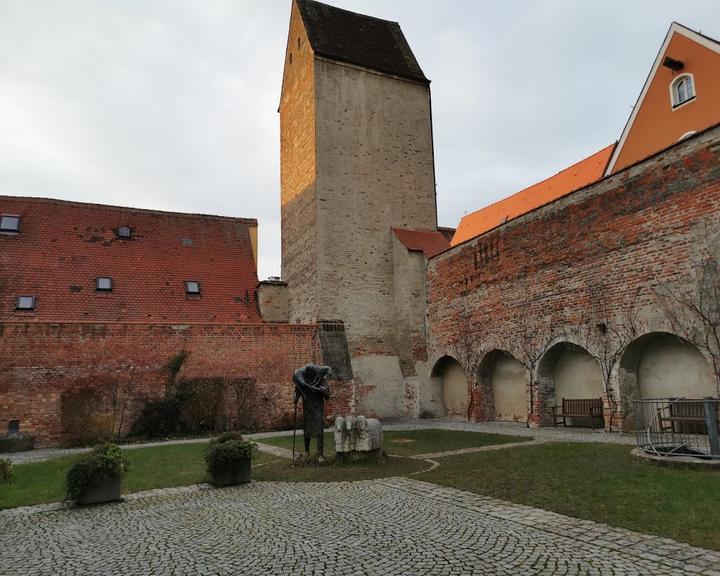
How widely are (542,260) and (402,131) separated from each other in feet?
35.5

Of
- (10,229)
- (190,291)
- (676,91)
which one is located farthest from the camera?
(190,291)

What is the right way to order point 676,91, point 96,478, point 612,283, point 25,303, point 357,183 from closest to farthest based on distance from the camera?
1. point 96,478
2. point 612,283
3. point 676,91
4. point 25,303
5. point 357,183

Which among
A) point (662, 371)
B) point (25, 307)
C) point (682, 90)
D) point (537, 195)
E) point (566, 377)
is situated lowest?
point (566, 377)

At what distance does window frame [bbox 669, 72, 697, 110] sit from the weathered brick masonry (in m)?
6.36

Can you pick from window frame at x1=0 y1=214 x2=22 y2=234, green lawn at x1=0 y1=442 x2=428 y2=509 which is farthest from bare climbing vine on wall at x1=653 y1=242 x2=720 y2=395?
window frame at x1=0 y1=214 x2=22 y2=234

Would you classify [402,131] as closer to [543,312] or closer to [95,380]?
[543,312]

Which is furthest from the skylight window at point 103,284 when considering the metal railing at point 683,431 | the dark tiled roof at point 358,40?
the metal railing at point 683,431

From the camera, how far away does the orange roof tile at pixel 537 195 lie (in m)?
20.8

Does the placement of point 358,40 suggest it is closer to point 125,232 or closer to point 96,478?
point 125,232

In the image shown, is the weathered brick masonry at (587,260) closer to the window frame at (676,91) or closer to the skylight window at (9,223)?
the window frame at (676,91)

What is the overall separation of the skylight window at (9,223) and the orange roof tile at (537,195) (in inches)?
649

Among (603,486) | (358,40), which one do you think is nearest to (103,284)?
(358,40)

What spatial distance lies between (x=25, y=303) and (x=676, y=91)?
71.9 feet

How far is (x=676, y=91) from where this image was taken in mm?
16750
